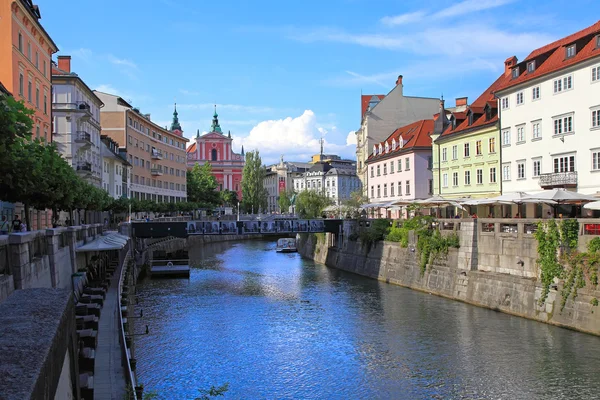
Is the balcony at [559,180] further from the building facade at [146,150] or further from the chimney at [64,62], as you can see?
the building facade at [146,150]

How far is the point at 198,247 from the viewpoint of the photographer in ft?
324

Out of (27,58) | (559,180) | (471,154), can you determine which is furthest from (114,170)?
(559,180)

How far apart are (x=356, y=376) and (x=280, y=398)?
134 inches

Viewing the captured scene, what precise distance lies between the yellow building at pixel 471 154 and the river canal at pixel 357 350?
14713 mm

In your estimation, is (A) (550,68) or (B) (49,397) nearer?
(B) (49,397)

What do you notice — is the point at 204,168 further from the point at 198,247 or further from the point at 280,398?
the point at 280,398

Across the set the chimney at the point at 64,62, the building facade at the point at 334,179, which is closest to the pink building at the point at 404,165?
the chimney at the point at 64,62

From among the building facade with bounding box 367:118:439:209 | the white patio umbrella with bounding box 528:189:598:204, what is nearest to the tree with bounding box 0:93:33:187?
the white patio umbrella with bounding box 528:189:598:204

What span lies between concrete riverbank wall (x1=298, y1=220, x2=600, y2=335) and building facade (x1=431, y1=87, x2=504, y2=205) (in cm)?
986

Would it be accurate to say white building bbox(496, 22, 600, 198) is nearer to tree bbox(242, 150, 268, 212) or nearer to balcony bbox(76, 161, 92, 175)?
balcony bbox(76, 161, 92, 175)

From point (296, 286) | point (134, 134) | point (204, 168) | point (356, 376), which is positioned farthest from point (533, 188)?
point (204, 168)

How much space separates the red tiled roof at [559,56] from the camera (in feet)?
116

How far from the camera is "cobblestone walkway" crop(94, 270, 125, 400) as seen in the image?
14.3 m

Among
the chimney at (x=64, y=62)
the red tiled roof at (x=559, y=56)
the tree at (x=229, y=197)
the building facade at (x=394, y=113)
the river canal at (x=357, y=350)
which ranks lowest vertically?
the river canal at (x=357, y=350)
